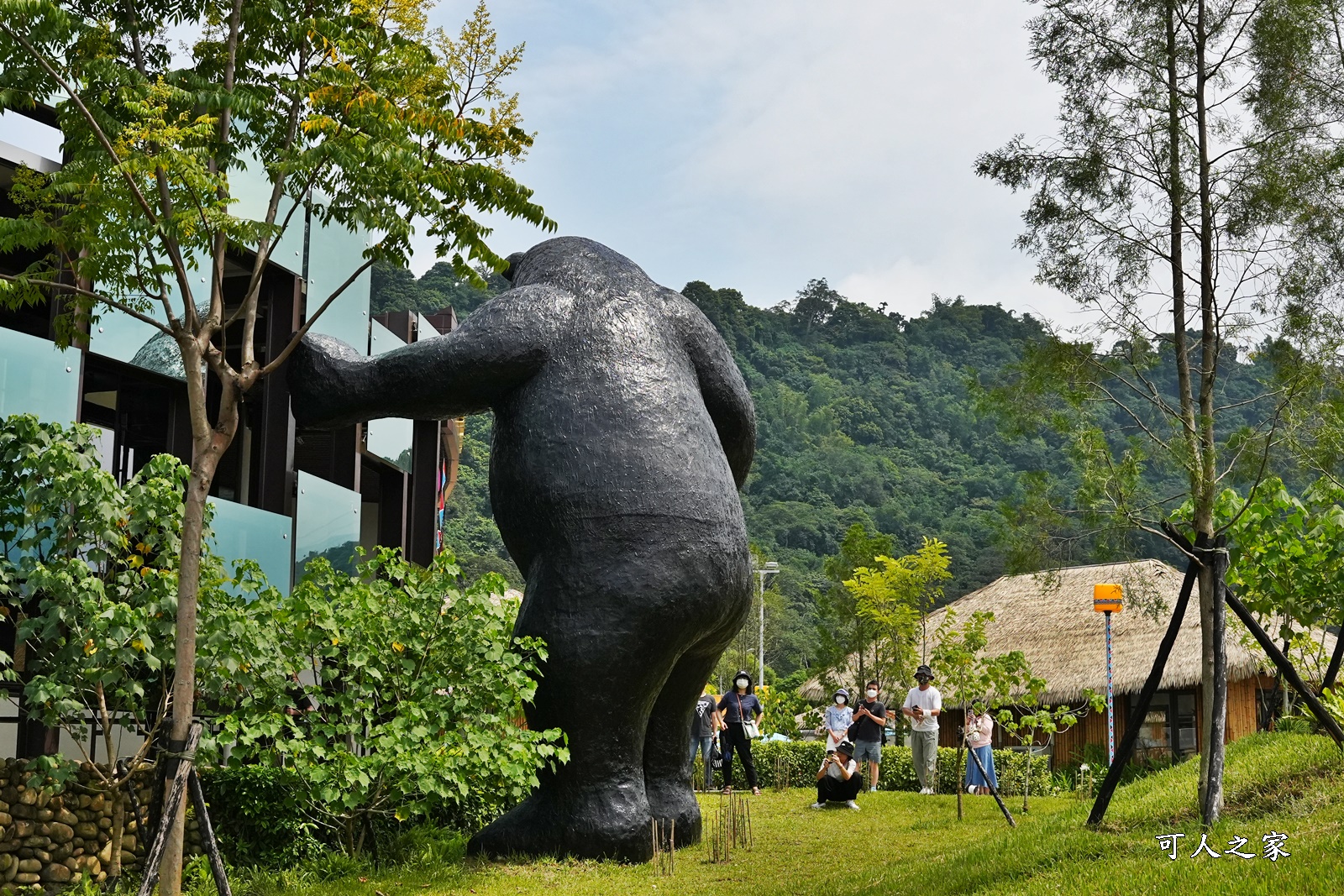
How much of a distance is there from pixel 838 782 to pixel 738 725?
198cm

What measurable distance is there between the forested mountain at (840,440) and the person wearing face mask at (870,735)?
22.1m

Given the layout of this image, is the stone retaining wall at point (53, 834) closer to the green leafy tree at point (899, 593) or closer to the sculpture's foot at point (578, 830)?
the sculpture's foot at point (578, 830)

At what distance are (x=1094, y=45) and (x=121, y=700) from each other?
23.9 feet

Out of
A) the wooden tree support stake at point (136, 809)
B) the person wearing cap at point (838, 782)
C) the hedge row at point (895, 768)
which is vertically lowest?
the hedge row at point (895, 768)

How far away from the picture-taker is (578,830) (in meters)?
7.20

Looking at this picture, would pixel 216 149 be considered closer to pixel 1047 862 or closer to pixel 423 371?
pixel 423 371

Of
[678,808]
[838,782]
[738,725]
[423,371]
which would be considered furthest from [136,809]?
[738,725]

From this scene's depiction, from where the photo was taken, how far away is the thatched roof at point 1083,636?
20.2 metres

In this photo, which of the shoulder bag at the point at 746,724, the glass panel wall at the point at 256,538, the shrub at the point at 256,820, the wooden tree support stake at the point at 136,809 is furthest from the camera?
the shoulder bag at the point at 746,724

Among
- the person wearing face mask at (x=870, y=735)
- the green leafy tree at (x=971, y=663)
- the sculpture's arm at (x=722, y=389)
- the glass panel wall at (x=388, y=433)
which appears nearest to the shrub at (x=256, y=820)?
the sculpture's arm at (x=722, y=389)

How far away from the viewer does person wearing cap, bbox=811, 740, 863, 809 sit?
38.2ft

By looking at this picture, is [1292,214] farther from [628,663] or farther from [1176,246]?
[628,663]

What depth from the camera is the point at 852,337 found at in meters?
61.9

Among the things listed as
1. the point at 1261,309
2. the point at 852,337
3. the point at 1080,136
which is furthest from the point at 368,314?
the point at 852,337
